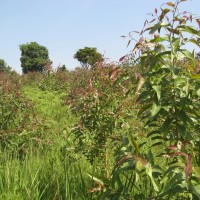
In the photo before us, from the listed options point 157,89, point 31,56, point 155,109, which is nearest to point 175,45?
point 157,89

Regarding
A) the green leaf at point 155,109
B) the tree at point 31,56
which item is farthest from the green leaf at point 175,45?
the tree at point 31,56

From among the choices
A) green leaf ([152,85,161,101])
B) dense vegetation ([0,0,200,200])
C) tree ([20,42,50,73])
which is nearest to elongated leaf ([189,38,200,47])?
dense vegetation ([0,0,200,200])

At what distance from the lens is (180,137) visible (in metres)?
2.09

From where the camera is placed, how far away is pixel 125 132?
3.25m

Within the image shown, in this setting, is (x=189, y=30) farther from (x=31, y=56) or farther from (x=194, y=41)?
(x=31, y=56)

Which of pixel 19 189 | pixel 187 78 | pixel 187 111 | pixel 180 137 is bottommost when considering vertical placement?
pixel 19 189

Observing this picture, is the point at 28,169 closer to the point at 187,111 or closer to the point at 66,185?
the point at 66,185

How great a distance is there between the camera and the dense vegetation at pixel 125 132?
186 cm

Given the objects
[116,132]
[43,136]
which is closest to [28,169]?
[116,132]

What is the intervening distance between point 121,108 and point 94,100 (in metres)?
0.26

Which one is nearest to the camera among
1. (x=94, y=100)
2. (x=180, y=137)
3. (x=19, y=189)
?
(x=180, y=137)

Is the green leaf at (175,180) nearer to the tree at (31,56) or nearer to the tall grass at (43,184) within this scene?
the tall grass at (43,184)

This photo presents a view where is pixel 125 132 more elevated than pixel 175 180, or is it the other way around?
pixel 125 132

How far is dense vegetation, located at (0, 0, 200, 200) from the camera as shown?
1861mm
